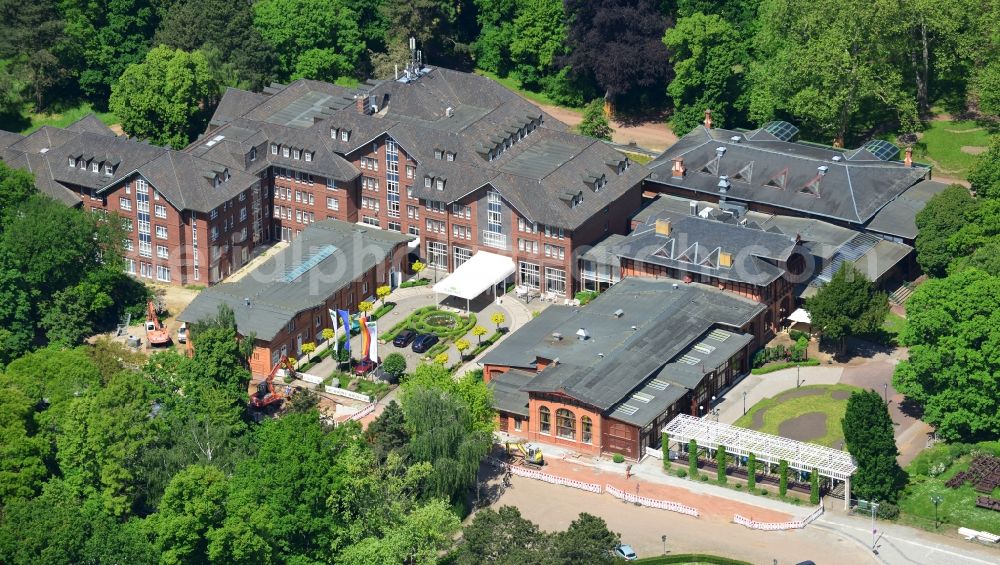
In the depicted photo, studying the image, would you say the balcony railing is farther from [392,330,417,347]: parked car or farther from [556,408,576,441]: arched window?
[556,408,576,441]: arched window

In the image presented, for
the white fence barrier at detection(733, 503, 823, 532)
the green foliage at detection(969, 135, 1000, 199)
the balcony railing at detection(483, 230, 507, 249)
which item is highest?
the green foliage at detection(969, 135, 1000, 199)

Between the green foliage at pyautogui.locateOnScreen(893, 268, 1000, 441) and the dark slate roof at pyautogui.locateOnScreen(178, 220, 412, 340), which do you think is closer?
the green foliage at pyautogui.locateOnScreen(893, 268, 1000, 441)

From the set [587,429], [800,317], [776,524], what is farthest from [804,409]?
[587,429]

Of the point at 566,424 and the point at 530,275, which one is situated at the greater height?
the point at 530,275

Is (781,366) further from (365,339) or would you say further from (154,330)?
(154,330)

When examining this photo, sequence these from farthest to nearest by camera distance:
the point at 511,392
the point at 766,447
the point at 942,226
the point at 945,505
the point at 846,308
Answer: the point at 942,226
the point at 846,308
the point at 511,392
the point at 766,447
the point at 945,505

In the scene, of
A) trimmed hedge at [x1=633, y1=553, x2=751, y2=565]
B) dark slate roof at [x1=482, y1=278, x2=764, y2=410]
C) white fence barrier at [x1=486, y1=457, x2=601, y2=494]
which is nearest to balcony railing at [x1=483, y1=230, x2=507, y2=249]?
dark slate roof at [x1=482, y1=278, x2=764, y2=410]

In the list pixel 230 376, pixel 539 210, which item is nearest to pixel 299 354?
pixel 230 376

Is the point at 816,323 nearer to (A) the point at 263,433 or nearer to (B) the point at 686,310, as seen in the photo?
(B) the point at 686,310
